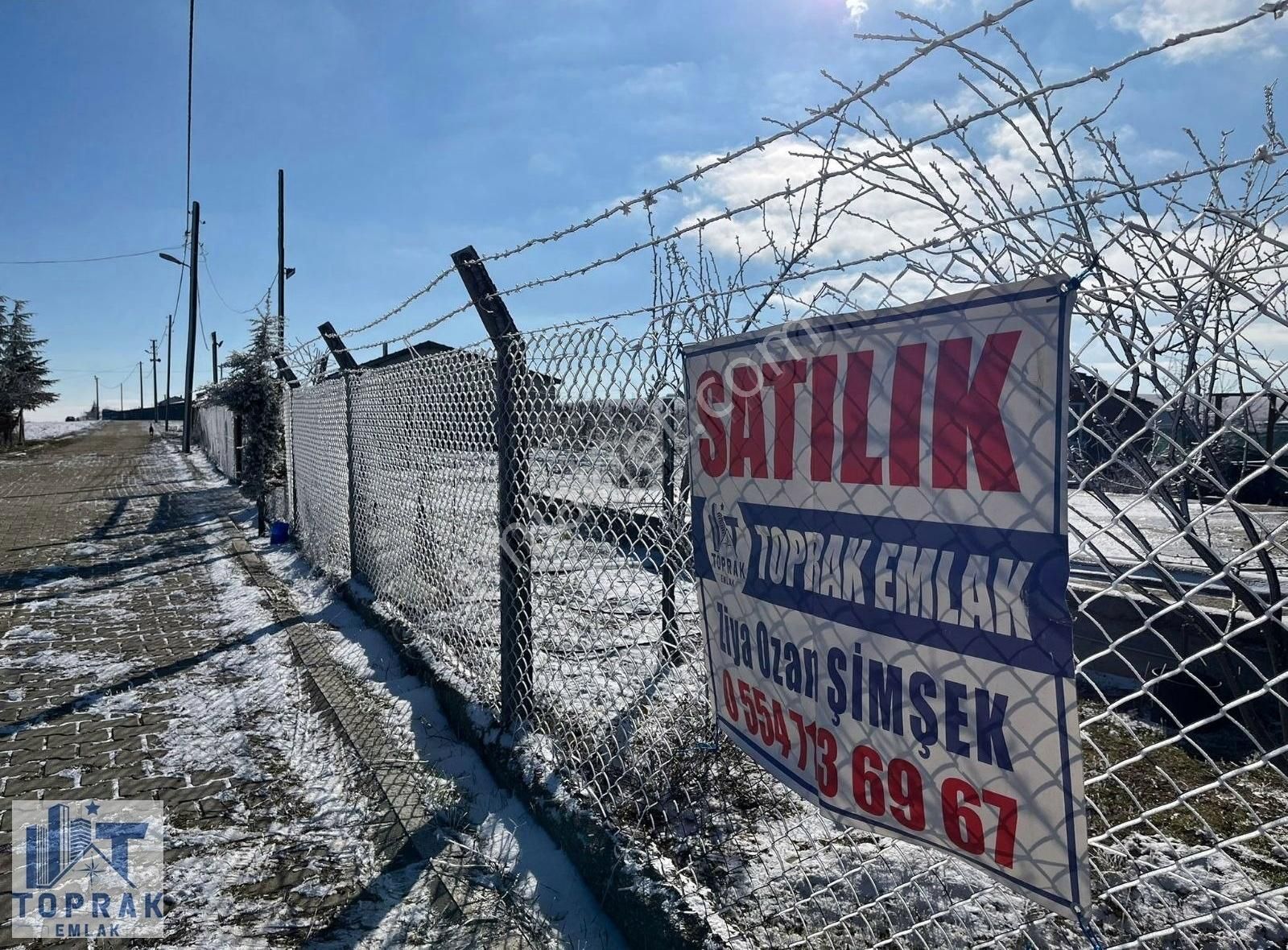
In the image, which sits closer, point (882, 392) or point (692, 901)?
point (882, 392)

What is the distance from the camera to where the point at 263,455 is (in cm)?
1239

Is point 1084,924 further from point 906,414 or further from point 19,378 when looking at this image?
point 19,378

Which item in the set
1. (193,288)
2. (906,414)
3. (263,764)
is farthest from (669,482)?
(193,288)

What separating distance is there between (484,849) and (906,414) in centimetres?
248

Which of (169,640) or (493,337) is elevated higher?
(493,337)

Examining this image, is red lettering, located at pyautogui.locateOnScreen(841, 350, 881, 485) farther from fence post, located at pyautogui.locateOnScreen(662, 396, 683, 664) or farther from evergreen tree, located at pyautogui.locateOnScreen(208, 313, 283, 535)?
evergreen tree, located at pyautogui.locateOnScreen(208, 313, 283, 535)

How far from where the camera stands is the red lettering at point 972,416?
140 cm

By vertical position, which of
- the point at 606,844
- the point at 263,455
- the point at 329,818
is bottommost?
the point at 329,818

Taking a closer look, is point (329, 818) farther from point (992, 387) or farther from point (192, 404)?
point (192, 404)

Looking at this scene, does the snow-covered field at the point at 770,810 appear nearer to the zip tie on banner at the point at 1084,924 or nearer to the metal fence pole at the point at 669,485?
the metal fence pole at the point at 669,485

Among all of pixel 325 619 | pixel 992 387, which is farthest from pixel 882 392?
pixel 325 619

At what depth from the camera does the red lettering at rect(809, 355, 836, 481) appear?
1.75 meters

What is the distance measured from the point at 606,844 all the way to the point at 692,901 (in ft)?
1.49

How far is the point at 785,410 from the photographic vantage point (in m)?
1.89
